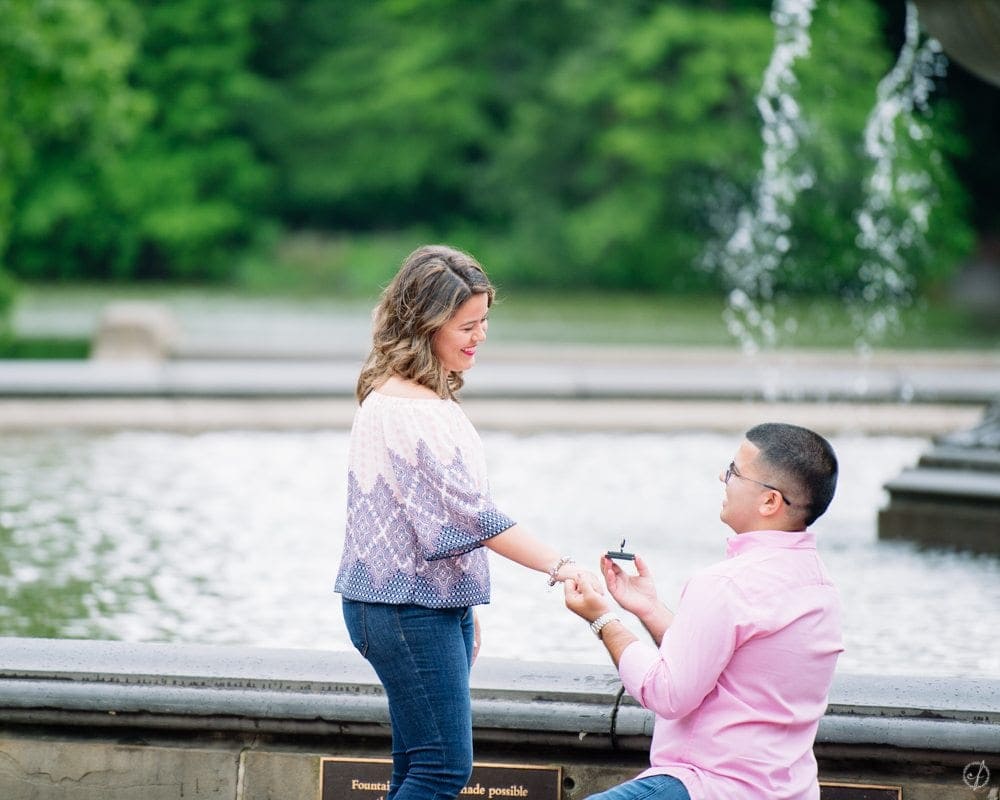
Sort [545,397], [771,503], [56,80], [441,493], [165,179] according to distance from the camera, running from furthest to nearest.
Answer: [165,179] → [56,80] → [545,397] → [441,493] → [771,503]

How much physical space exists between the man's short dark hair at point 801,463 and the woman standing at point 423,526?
415 mm

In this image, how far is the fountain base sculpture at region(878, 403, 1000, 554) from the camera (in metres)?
6.93

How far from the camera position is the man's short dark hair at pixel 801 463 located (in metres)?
2.81

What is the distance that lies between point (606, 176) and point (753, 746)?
109 ft

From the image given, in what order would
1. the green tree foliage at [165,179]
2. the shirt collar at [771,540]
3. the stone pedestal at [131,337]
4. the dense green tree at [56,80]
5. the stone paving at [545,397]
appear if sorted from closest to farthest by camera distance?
the shirt collar at [771,540], the stone paving at [545,397], the stone pedestal at [131,337], the dense green tree at [56,80], the green tree foliage at [165,179]

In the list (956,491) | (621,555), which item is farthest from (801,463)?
(956,491)

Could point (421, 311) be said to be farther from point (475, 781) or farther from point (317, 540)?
point (317, 540)

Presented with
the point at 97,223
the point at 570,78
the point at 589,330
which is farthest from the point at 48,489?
the point at 97,223

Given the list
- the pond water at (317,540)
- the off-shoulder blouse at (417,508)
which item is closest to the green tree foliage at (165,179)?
the pond water at (317,540)

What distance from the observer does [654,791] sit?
2.76 meters

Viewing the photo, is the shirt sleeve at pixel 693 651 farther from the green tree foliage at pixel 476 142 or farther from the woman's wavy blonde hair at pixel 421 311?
the green tree foliage at pixel 476 142

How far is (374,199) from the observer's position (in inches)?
1590

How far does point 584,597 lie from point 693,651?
0.24 meters

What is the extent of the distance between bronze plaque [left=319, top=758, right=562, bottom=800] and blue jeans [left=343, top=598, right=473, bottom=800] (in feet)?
1.63
